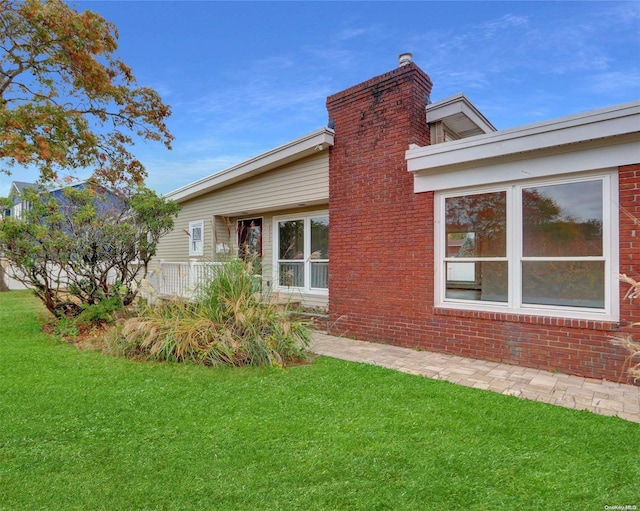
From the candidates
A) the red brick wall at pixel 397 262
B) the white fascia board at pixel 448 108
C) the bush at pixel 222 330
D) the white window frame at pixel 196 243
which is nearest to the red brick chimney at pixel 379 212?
the red brick wall at pixel 397 262

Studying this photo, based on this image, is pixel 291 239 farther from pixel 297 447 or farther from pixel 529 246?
pixel 297 447

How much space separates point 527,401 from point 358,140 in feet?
16.4

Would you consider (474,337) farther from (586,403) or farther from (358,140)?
(358,140)

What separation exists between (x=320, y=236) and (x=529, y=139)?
506 cm

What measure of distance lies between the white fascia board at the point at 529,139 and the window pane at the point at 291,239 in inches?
159

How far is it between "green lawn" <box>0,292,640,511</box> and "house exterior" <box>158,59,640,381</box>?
1.64 m

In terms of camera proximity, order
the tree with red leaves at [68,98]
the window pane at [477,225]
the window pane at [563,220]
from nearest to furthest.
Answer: the window pane at [563,220] → the window pane at [477,225] → the tree with red leaves at [68,98]

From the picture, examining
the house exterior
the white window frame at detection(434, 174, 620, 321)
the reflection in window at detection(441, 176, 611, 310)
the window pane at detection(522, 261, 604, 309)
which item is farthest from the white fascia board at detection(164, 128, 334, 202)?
the window pane at detection(522, 261, 604, 309)

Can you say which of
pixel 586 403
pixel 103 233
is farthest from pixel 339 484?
pixel 103 233

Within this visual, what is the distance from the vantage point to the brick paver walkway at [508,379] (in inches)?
149

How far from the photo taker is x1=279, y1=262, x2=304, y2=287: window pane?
9351mm

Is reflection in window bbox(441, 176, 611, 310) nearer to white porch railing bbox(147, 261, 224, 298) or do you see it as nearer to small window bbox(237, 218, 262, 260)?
white porch railing bbox(147, 261, 224, 298)

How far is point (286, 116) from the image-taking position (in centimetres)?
1188

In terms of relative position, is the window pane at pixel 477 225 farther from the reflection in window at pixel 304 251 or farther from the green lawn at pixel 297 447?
the reflection in window at pixel 304 251
